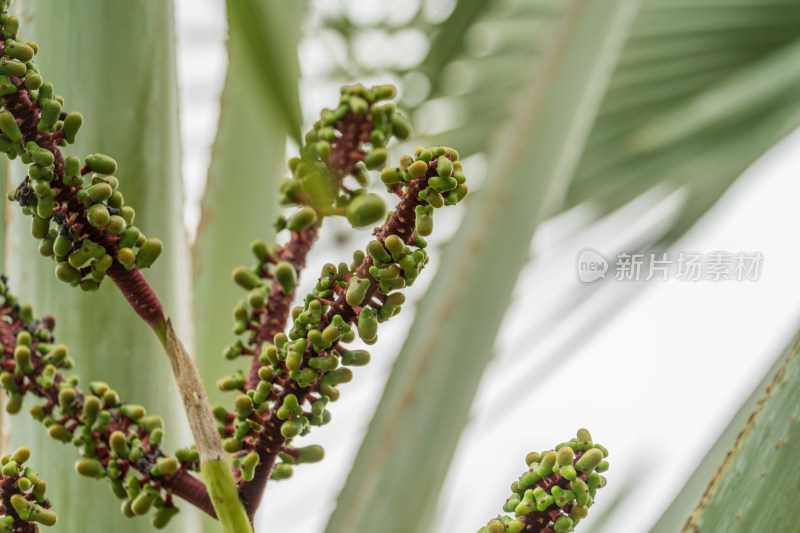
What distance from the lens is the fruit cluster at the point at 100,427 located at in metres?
0.44

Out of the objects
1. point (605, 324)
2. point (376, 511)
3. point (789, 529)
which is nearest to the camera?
point (789, 529)

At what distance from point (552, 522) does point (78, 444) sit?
0.26 meters

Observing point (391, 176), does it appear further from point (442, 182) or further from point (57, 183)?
point (57, 183)

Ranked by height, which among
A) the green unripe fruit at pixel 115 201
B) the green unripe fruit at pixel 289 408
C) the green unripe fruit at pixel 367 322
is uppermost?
the green unripe fruit at pixel 115 201

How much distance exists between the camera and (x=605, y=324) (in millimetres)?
1182

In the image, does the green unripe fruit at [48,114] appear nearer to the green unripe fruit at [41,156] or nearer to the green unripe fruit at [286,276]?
the green unripe fruit at [41,156]

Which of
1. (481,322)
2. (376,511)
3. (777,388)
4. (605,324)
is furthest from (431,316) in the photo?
(605,324)

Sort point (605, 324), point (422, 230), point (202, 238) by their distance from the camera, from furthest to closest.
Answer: point (605, 324) → point (202, 238) → point (422, 230)

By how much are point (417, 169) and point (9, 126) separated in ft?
0.64

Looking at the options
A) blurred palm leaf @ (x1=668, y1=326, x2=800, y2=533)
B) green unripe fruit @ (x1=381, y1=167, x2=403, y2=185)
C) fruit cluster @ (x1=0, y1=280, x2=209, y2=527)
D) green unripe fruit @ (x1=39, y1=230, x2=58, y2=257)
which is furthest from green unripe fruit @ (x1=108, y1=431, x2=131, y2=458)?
blurred palm leaf @ (x1=668, y1=326, x2=800, y2=533)

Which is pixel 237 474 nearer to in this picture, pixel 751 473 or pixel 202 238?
pixel 751 473

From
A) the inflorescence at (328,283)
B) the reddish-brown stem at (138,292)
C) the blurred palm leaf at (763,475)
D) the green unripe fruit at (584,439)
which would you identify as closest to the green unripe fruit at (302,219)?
the inflorescence at (328,283)

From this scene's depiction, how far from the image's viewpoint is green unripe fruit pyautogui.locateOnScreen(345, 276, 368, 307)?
1.27ft

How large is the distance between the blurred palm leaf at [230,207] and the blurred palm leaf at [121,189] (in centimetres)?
14
